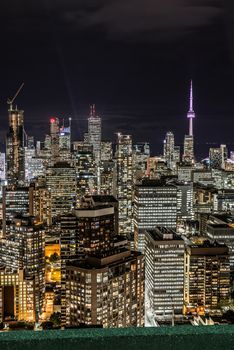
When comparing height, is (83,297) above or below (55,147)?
below

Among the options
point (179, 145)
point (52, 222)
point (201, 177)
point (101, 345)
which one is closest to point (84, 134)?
point (179, 145)

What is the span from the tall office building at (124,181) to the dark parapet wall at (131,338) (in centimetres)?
1488

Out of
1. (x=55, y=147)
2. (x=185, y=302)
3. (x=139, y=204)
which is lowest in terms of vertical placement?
(x=185, y=302)

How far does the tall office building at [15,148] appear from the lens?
23.1 metres

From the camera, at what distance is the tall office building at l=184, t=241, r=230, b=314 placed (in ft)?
33.6

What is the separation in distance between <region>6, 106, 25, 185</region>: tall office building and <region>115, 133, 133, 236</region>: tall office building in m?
4.33

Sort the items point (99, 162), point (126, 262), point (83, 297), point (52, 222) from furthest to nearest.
A: point (99, 162), point (52, 222), point (126, 262), point (83, 297)

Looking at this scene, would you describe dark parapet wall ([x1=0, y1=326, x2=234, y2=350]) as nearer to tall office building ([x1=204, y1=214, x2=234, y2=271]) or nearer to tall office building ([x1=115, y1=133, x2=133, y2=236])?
tall office building ([x1=204, y1=214, x2=234, y2=271])

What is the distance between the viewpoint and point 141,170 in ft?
79.0

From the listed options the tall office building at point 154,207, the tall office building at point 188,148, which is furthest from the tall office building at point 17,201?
the tall office building at point 188,148

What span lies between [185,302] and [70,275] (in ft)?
11.7

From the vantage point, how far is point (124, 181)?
2027cm

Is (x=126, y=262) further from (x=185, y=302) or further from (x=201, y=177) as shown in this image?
(x=201, y=177)

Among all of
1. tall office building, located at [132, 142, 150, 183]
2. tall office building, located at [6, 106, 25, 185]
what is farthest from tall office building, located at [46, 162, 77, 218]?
tall office building, located at [132, 142, 150, 183]
